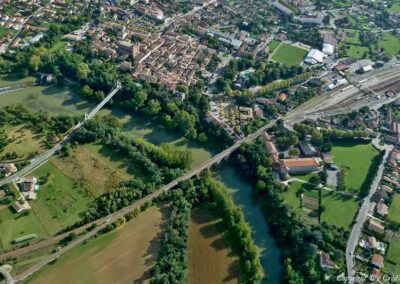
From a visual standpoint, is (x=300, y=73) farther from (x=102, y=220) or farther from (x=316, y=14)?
(x=102, y=220)

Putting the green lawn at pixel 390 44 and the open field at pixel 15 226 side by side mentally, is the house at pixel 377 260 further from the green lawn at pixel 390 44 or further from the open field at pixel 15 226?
the green lawn at pixel 390 44

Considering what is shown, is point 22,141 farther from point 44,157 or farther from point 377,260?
point 377,260

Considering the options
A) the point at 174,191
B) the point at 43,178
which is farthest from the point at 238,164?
the point at 43,178

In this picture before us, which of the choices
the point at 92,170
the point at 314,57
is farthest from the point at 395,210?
the point at 92,170

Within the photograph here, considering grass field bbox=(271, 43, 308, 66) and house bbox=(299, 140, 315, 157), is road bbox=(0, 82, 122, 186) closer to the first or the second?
house bbox=(299, 140, 315, 157)

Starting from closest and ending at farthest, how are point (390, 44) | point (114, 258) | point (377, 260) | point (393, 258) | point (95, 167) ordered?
point (114, 258), point (377, 260), point (393, 258), point (95, 167), point (390, 44)

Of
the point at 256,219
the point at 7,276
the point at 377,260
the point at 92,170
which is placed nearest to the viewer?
the point at 7,276

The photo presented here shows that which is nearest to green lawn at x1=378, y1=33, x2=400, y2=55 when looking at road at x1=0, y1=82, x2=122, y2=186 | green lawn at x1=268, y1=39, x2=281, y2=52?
green lawn at x1=268, y1=39, x2=281, y2=52
